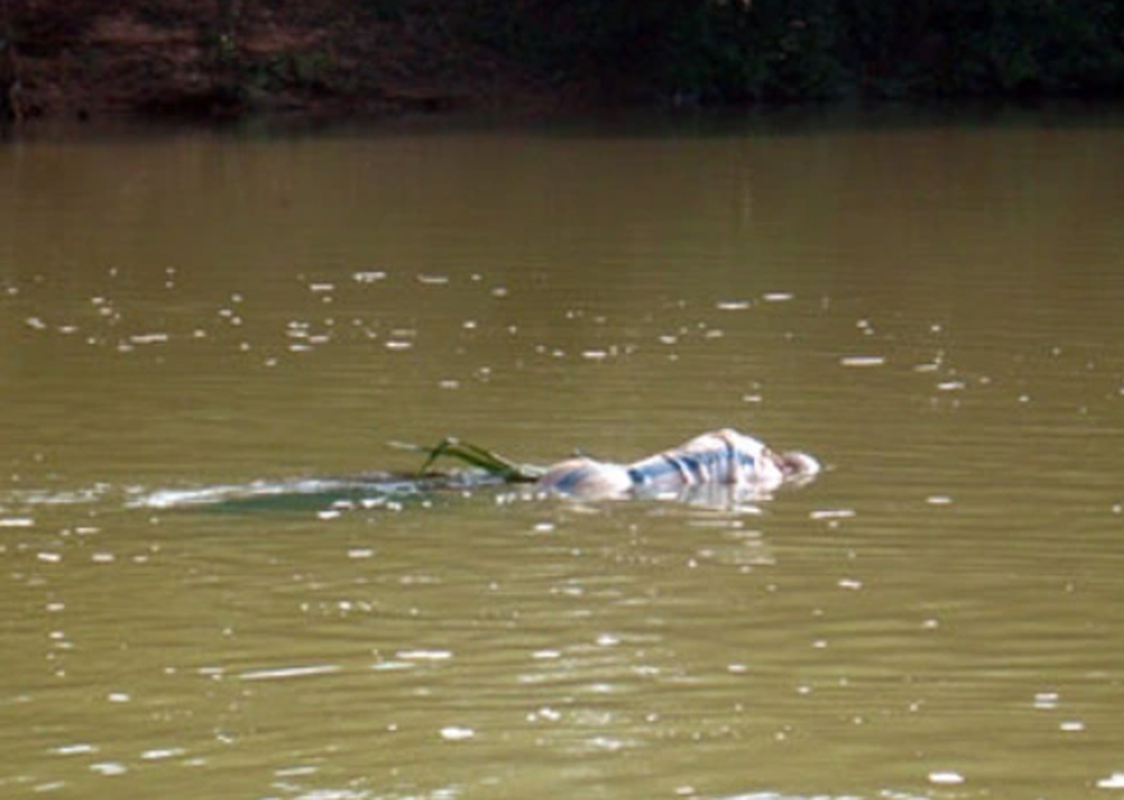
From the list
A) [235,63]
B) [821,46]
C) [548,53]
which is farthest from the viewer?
[548,53]

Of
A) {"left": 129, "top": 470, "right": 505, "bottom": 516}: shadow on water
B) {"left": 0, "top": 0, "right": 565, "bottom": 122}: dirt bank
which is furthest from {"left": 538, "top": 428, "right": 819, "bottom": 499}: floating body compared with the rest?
{"left": 0, "top": 0, "right": 565, "bottom": 122}: dirt bank

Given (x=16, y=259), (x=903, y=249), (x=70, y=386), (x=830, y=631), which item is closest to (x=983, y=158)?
(x=903, y=249)

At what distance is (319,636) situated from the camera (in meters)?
10.9

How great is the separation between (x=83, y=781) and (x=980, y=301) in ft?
38.4

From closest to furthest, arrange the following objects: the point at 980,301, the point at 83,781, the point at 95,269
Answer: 1. the point at 83,781
2. the point at 980,301
3. the point at 95,269

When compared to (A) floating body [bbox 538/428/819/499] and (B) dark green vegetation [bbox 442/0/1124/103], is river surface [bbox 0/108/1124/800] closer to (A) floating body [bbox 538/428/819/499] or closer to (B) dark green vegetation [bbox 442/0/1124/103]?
(A) floating body [bbox 538/428/819/499]

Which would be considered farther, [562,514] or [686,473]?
[686,473]

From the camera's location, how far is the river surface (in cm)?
946

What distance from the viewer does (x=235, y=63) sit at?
42.5 metres

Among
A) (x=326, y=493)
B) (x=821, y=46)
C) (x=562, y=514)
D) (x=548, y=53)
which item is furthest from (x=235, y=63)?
(x=562, y=514)

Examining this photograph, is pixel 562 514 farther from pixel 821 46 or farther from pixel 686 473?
pixel 821 46

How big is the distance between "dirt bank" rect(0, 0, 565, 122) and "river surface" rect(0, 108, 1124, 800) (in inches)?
581

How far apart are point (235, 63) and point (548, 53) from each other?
4836mm

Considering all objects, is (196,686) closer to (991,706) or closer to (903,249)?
(991,706)
